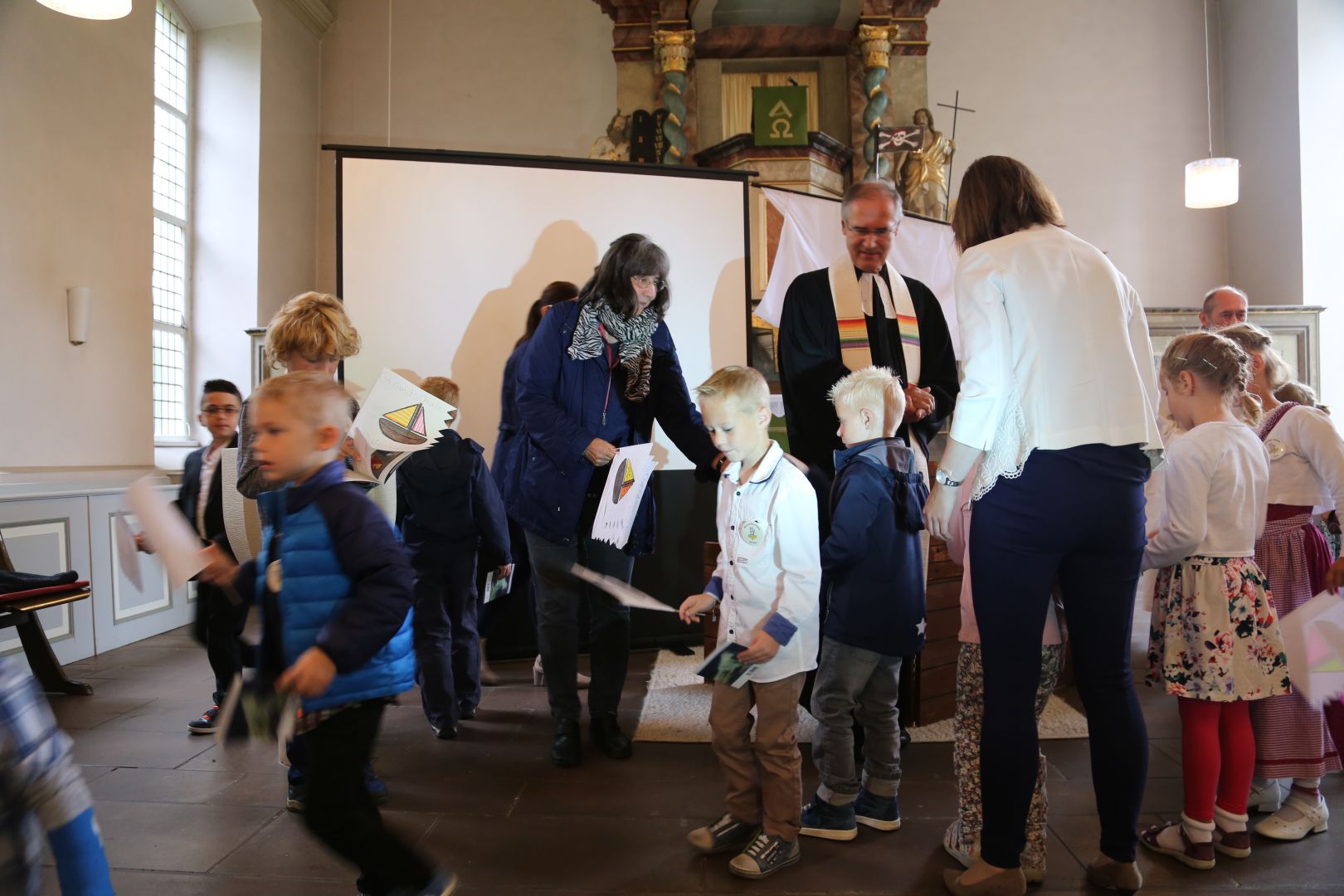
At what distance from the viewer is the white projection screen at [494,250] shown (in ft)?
13.8

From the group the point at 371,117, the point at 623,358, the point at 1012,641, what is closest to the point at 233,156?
the point at 371,117

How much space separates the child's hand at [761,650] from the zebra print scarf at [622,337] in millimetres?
1190

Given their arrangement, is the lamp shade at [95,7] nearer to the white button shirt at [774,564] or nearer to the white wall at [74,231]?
the white wall at [74,231]

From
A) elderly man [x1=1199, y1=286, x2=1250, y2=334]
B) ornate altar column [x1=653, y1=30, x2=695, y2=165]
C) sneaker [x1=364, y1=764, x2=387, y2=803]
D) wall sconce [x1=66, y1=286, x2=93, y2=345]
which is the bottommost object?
sneaker [x1=364, y1=764, x2=387, y2=803]

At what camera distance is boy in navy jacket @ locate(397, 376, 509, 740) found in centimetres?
318

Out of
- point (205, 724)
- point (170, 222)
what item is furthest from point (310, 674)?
point (170, 222)

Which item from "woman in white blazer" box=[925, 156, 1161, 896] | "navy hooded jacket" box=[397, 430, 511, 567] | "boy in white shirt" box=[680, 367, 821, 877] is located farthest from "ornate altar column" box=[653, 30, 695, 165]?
"woman in white blazer" box=[925, 156, 1161, 896]

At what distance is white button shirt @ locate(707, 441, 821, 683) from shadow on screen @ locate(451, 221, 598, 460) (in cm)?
258

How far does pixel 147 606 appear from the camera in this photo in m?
5.22

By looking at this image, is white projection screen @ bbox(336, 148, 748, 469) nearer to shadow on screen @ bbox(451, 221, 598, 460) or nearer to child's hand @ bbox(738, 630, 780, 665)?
shadow on screen @ bbox(451, 221, 598, 460)

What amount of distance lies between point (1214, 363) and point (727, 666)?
1.41 meters

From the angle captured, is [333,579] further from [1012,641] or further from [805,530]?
[1012,641]

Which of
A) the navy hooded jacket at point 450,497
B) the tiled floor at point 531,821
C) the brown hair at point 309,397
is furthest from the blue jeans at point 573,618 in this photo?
the brown hair at point 309,397

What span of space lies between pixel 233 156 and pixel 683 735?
735cm
